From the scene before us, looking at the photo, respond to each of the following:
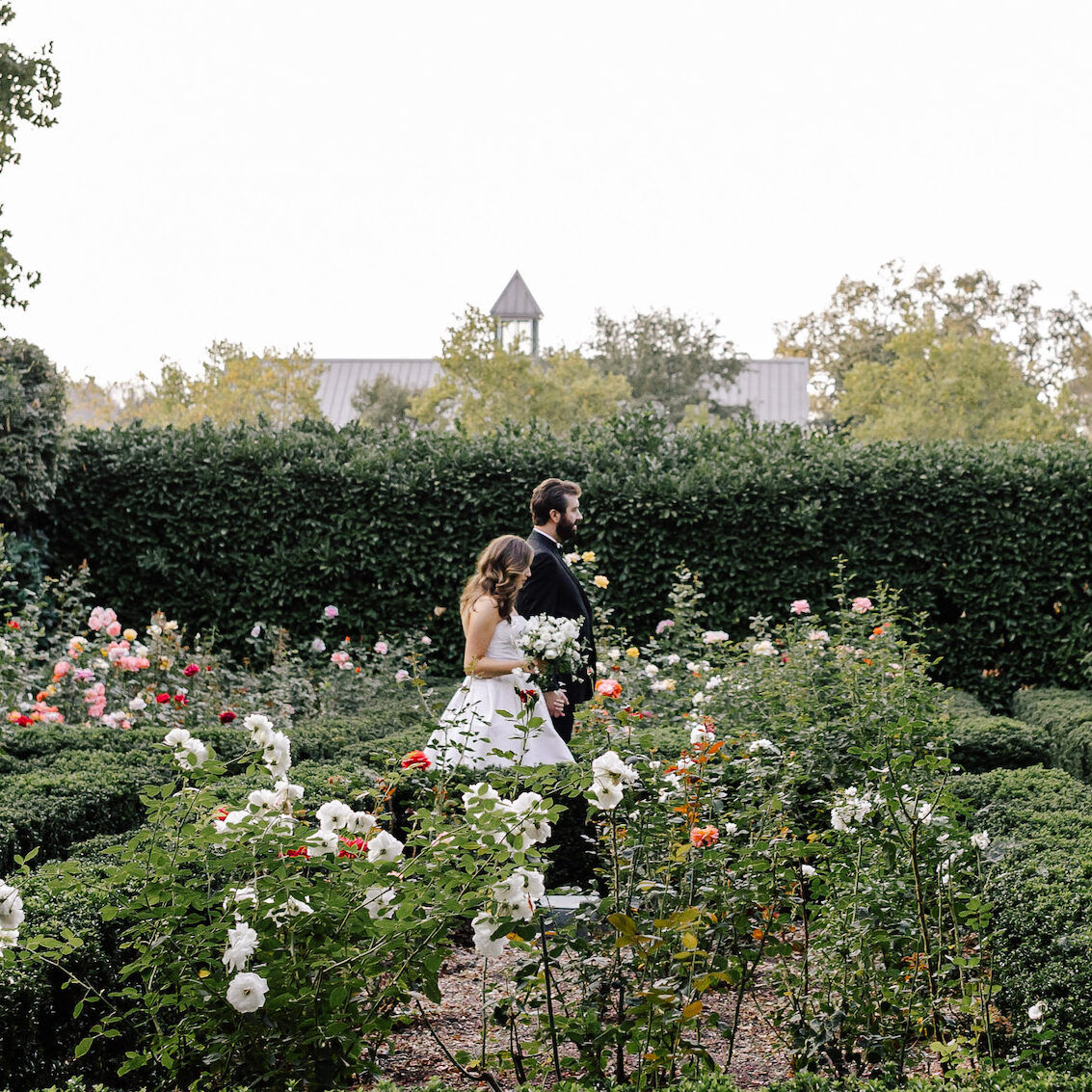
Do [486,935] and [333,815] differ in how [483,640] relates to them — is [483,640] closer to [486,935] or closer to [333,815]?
[333,815]

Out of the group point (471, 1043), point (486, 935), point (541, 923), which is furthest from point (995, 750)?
point (486, 935)

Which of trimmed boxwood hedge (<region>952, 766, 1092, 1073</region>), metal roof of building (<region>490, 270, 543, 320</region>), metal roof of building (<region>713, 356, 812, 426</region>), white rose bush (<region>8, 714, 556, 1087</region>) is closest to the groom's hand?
trimmed boxwood hedge (<region>952, 766, 1092, 1073</region>)

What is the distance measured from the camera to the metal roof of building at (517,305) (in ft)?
140

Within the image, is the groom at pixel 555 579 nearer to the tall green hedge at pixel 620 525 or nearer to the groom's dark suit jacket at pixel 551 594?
the groom's dark suit jacket at pixel 551 594

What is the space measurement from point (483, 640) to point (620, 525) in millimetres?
4405

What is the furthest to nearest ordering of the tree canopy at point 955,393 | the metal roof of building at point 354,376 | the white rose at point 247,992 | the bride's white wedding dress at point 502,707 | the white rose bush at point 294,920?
1. the metal roof of building at point 354,376
2. the tree canopy at point 955,393
3. the bride's white wedding dress at point 502,707
4. the white rose bush at point 294,920
5. the white rose at point 247,992

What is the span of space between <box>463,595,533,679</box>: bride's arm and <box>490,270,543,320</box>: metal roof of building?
3854 centimetres

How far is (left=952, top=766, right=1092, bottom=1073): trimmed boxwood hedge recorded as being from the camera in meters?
2.53

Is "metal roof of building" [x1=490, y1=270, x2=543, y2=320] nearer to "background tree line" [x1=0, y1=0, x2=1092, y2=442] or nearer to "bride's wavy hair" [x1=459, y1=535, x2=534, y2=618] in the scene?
"background tree line" [x1=0, y1=0, x2=1092, y2=442]

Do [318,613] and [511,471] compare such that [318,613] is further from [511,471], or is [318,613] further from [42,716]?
[42,716]

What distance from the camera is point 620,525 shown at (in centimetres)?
902

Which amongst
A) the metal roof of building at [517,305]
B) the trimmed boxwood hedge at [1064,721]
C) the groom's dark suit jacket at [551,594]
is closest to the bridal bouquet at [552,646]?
the groom's dark suit jacket at [551,594]

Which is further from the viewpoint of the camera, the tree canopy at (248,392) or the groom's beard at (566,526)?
the tree canopy at (248,392)

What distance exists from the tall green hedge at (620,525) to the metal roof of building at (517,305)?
111ft
